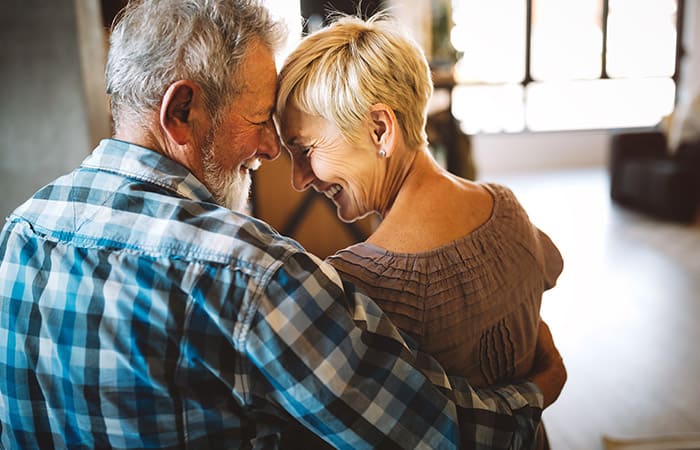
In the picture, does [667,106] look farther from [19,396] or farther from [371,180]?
[19,396]

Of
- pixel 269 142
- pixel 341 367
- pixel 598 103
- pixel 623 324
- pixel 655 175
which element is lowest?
pixel 623 324

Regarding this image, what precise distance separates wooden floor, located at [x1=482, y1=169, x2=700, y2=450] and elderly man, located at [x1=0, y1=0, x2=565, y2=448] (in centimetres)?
200

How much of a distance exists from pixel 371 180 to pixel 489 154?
7.51 m

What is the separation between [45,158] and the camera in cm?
263

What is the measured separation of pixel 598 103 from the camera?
884cm

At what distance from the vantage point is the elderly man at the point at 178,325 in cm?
94

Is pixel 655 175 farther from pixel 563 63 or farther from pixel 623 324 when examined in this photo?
pixel 563 63

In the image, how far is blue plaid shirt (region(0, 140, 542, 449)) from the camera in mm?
933

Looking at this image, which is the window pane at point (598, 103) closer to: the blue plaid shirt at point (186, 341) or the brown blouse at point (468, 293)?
the brown blouse at point (468, 293)

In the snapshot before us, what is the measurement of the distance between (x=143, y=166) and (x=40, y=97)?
176 cm

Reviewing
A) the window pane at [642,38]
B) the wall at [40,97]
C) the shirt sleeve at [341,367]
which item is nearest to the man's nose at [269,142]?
the shirt sleeve at [341,367]

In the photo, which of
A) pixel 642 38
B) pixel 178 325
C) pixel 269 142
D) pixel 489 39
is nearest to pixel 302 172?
pixel 269 142

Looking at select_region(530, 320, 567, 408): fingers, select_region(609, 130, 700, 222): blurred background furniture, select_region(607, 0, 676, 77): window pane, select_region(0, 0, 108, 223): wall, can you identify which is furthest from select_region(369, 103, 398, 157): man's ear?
select_region(607, 0, 676, 77): window pane

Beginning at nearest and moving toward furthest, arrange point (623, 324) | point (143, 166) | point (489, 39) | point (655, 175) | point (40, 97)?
point (143, 166)
point (40, 97)
point (623, 324)
point (655, 175)
point (489, 39)
